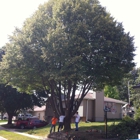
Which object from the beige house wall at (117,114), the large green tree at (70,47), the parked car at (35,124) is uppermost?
the large green tree at (70,47)

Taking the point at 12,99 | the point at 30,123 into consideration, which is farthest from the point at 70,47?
the point at 12,99

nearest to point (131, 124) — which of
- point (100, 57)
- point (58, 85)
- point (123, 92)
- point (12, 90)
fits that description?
point (100, 57)

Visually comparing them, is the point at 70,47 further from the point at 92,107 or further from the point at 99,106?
the point at 99,106

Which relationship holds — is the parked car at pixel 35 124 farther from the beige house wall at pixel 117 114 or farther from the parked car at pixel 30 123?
the beige house wall at pixel 117 114

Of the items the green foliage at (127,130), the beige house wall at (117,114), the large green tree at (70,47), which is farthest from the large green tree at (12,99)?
the green foliage at (127,130)

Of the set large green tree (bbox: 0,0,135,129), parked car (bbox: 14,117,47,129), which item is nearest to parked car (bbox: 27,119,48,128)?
parked car (bbox: 14,117,47,129)

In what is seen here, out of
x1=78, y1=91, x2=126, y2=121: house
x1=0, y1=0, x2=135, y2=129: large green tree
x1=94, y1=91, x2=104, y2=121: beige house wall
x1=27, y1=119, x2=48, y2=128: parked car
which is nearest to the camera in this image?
x1=0, y1=0, x2=135, y2=129: large green tree

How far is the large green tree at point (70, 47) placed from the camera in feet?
53.8

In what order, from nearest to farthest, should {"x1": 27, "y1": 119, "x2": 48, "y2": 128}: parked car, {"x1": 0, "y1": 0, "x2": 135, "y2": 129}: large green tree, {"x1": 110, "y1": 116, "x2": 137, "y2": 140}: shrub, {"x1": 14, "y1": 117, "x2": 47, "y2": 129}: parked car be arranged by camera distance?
1. {"x1": 110, "y1": 116, "x2": 137, "y2": 140}: shrub
2. {"x1": 0, "y1": 0, "x2": 135, "y2": 129}: large green tree
3. {"x1": 27, "y1": 119, "x2": 48, "y2": 128}: parked car
4. {"x1": 14, "y1": 117, "x2": 47, "y2": 129}: parked car

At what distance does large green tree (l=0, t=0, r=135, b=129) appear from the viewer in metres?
16.4

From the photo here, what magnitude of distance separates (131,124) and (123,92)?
49493mm

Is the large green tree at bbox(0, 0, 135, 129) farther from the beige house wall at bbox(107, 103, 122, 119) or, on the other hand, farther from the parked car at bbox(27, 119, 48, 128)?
the beige house wall at bbox(107, 103, 122, 119)

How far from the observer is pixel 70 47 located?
54.0 feet

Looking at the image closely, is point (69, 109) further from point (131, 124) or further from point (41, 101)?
point (41, 101)
